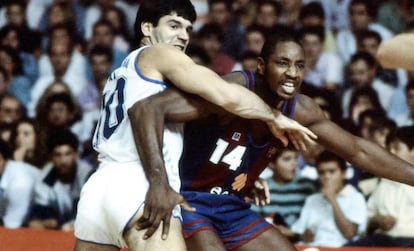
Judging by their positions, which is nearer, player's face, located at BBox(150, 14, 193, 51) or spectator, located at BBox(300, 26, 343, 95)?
player's face, located at BBox(150, 14, 193, 51)

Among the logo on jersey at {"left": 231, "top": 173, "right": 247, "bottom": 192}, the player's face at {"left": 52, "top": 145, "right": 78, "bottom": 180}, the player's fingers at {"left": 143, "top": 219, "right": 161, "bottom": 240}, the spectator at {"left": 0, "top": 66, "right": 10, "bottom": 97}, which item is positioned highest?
the logo on jersey at {"left": 231, "top": 173, "right": 247, "bottom": 192}

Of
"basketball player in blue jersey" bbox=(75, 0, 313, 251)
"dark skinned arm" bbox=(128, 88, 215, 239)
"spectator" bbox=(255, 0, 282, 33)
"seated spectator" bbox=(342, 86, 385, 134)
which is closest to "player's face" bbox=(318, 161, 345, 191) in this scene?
"seated spectator" bbox=(342, 86, 385, 134)

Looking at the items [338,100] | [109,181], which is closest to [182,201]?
[109,181]

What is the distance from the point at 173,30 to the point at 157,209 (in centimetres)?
101

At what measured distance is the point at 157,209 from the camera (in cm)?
407

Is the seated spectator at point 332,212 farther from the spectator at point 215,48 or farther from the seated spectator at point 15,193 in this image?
the seated spectator at point 15,193

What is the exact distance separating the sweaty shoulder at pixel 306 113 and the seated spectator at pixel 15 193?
10.3ft

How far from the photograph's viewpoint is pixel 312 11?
8.59 meters

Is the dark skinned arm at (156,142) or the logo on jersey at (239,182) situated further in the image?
the logo on jersey at (239,182)

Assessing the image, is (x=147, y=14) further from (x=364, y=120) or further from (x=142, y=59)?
(x=364, y=120)

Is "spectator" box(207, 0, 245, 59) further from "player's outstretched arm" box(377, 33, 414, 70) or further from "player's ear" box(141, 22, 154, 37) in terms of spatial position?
"player's outstretched arm" box(377, 33, 414, 70)

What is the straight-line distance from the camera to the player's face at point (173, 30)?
465cm

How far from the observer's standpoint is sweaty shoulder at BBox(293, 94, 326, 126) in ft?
15.6

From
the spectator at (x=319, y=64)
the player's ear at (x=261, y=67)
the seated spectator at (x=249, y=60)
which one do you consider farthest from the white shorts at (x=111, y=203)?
the spectator at (x=319, y=64)
